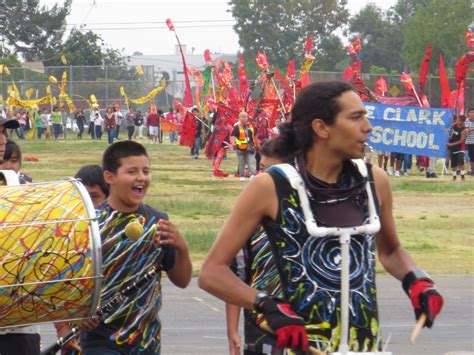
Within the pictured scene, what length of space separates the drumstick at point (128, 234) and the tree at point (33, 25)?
84.5m

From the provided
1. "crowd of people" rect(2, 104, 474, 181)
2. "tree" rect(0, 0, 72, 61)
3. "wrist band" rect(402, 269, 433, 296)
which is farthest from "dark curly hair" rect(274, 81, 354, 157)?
"tree" rect(0, 0, 72, 61)

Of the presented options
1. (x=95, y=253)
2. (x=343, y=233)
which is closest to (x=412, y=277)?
(x=343, y=233)

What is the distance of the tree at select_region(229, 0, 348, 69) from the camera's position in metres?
91.2

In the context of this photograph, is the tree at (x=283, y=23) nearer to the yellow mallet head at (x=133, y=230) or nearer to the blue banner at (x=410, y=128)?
the blue banner at (x=410, y=128)

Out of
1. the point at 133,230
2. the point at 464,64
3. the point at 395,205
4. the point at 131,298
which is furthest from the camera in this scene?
the point at 464,64

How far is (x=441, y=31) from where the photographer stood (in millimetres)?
66000

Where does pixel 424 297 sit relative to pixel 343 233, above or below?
below

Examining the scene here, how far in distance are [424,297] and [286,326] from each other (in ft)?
1.81

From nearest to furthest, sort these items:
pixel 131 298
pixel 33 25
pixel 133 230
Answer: pixel 133 230, pixel 131 298, pixel 33 25

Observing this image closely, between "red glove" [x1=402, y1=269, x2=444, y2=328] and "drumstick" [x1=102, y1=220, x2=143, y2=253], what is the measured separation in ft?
4.11

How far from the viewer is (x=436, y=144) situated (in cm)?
2491

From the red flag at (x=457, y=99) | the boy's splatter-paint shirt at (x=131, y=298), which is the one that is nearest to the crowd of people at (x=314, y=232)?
the boy's splatter-paint shirt at (x=131, y=298)

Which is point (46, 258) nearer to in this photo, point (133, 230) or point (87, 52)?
point (133, 230)

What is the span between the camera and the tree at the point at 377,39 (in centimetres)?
9331
